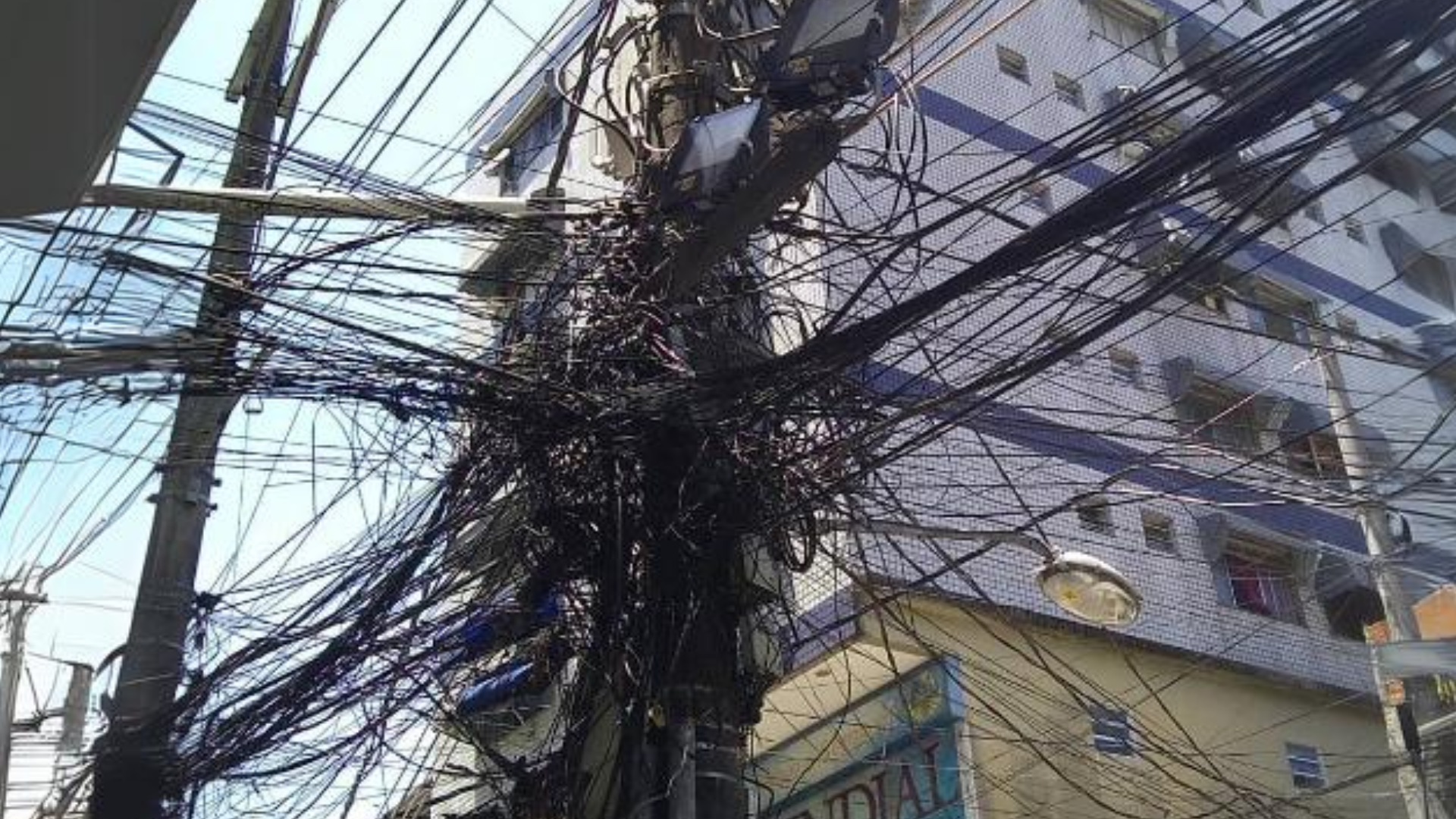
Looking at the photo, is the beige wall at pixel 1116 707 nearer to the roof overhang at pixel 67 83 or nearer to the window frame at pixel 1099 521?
the window frame at pixel 1099 521

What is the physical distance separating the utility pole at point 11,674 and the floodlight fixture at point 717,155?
5864mm

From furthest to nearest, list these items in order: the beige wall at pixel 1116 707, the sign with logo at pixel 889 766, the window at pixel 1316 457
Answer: the beige wall at pixel 1116 707, the sign with logo at pixel 889 766, the window at pixel 1316 457

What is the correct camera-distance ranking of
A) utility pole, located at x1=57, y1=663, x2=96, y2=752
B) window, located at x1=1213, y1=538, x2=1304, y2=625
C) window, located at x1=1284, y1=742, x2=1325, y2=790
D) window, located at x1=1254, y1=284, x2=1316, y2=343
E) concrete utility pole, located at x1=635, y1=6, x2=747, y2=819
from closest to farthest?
1. concrete utility pole, located at x1=635, y1=6, x2=747, y2=819
2. utility pole, located at x1=57, y1=663, x2=96, y2=752
3. window, located at x1=1284, y1=742, x2=1325, y2=790
4. window, located at x1=1213, y1=538, x2=1304, y2=625
5. window, located at x1=1254, y1=284, x2=1316, y2=343

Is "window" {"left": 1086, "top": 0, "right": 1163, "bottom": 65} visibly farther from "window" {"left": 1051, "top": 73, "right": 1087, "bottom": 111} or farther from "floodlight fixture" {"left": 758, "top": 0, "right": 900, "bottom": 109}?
"floodlight fixture" {"left": 758, "top": 0, "right": 900, "bottom": 109}

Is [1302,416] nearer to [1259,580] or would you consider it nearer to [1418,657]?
[1259,580]

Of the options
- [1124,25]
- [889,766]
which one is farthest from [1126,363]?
[889,766]

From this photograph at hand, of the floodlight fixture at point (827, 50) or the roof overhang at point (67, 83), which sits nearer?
the roof overhang at point (67, 83)

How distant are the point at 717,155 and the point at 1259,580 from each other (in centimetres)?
954

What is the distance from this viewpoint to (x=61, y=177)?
322 centimetres

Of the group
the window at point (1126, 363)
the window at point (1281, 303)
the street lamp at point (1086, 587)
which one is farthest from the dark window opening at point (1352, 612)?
the street lamp at point (1086, 587)

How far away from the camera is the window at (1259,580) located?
12.2m

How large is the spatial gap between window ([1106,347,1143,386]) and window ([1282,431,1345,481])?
136cm

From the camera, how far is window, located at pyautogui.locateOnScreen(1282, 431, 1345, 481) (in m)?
5.92

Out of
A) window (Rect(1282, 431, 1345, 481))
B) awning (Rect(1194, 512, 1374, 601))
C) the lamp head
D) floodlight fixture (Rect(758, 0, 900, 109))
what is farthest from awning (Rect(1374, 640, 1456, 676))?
awning (Rect(1194, 512, 1374, 601))
